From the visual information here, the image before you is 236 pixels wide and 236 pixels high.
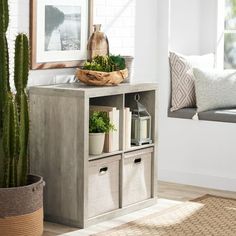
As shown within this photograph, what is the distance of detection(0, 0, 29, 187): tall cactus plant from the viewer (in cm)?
421

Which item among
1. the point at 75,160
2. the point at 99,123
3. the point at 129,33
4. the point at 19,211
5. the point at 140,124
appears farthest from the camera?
the point at 129,33

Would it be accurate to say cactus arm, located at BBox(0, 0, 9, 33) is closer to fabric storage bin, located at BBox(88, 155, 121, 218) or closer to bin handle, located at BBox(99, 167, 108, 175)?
fabric storage bin, located at BBox(88, 155, 121, 218)

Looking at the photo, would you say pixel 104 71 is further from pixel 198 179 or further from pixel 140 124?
pixel 198 179

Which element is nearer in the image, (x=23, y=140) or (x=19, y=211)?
(x=19, y=211)

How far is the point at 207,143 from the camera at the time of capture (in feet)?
19.1

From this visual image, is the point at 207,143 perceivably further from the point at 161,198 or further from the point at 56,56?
the point at 56,56

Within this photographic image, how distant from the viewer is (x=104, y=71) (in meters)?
4.80

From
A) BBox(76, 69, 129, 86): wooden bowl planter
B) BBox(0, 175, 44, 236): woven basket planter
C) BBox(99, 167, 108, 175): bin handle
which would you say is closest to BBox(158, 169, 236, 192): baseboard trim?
BBox(99, 167, 108, 175): bin handle

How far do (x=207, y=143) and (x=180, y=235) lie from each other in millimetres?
1478

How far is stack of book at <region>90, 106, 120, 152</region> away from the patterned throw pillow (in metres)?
1.21

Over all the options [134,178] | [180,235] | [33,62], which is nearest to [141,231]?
[180,235]

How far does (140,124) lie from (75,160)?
71cm

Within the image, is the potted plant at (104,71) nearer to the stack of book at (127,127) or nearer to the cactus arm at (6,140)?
the stack of book at (127,127)

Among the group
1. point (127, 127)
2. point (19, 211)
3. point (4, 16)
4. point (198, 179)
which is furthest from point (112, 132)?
point (198, 179)
